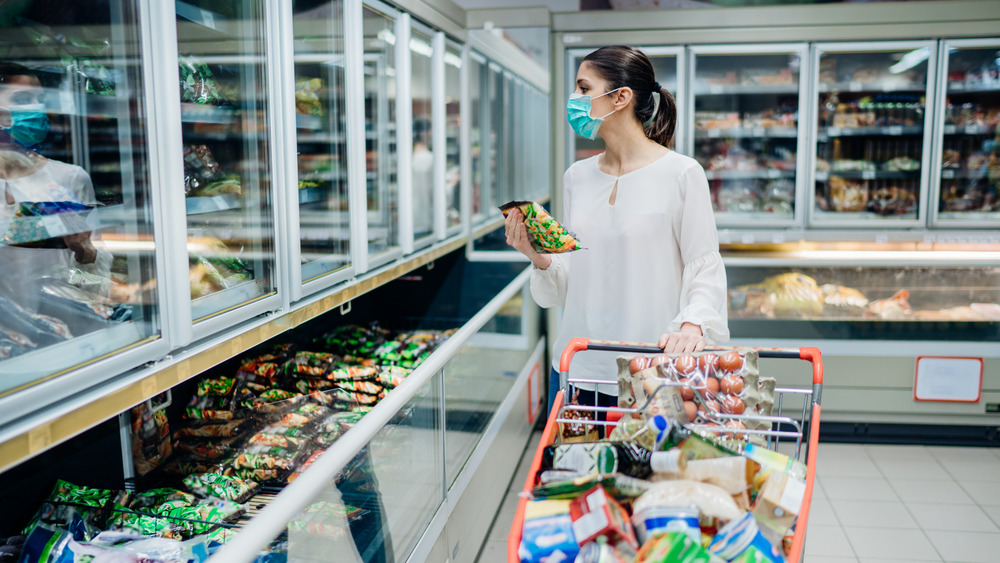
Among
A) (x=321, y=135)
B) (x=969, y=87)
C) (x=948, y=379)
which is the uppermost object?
(x=969, y=87)

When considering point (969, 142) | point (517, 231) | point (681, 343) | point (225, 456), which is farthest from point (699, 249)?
point (969, 142)

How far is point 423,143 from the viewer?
3.87m

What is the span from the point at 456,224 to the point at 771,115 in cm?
214

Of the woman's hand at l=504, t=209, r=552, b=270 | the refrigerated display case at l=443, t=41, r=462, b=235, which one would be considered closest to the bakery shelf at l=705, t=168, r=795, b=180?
the refrigerated display case at l=443, t=41, r=462, b=235

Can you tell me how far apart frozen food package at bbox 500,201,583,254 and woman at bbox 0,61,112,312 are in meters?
1.02

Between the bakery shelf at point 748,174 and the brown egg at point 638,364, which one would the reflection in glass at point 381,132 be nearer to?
the brown egg at point 638,364

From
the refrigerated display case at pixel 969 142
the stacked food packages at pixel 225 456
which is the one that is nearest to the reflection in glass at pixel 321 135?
the stacked food packages at pixel 225 456

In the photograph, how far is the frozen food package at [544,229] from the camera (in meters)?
1.94

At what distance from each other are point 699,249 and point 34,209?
1.64 meters

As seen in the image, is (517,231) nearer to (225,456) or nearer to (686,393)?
(686,393)

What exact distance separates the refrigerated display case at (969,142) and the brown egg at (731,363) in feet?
11.6

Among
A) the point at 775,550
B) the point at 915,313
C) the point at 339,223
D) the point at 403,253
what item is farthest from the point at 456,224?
the point at 775,550

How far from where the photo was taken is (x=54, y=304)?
1.66 meters

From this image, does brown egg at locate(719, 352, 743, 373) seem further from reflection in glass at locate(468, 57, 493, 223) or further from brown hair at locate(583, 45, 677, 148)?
reflection in glass at locate(468, 57, 493, 223)
